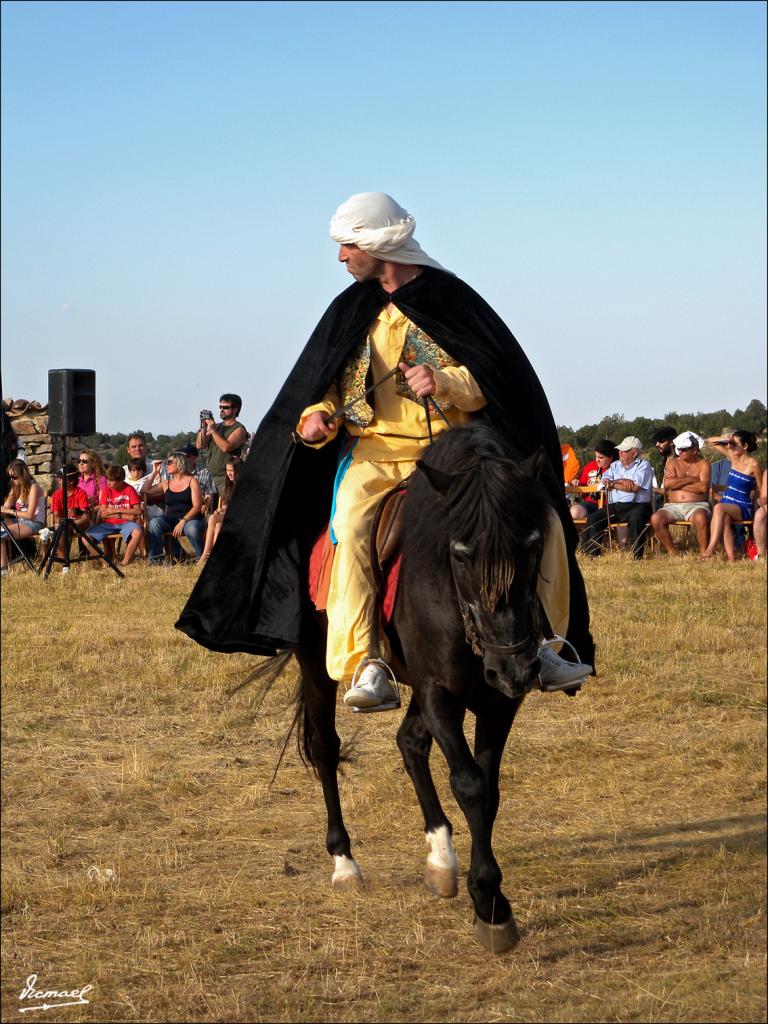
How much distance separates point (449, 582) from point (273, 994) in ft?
5.24

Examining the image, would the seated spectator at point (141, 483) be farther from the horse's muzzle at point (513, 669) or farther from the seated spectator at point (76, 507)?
the horse's muzzle at point (513, 669)

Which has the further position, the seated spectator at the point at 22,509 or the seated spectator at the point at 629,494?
the seated spectator at the point at 22,509

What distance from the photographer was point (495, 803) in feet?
15.6

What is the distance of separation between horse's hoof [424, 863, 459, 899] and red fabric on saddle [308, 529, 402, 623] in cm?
98

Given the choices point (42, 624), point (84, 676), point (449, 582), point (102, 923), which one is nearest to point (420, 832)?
point (102, 923)

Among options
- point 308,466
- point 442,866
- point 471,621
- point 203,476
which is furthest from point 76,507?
point 471,621

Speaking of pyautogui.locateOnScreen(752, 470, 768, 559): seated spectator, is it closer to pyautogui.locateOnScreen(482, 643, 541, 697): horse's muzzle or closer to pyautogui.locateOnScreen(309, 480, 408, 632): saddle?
pyautogui.locateOnScreen(309, 480, 408, 632): saddle

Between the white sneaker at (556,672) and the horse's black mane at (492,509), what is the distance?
18.9 inches

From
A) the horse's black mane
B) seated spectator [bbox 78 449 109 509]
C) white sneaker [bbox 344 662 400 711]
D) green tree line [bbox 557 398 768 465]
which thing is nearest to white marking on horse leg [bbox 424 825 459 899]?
white sneaker [bbox 344 662 400 711]

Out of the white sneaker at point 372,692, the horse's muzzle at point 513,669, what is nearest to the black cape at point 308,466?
the white sneaker at point 372,692

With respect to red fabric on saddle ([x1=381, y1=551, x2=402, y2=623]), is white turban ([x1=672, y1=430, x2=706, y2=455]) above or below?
above

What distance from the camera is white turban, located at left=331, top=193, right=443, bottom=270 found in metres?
5.03
